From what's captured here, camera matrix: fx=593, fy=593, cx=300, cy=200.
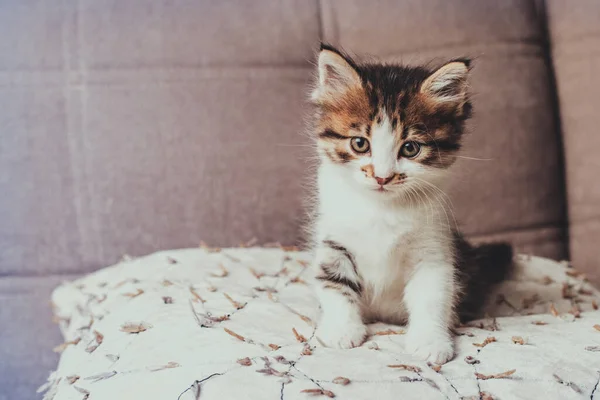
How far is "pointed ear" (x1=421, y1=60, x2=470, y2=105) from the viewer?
42.4 inches

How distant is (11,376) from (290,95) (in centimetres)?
109

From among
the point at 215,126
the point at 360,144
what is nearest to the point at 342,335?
the point at 360,144

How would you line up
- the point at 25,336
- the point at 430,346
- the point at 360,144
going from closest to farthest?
the point at 430,346 < the point at 360,144 < the point at 25,336

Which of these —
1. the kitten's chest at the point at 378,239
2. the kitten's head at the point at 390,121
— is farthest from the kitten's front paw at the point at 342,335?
the kitten's head at the point at 390,121

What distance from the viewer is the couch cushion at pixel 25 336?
1.60 meters

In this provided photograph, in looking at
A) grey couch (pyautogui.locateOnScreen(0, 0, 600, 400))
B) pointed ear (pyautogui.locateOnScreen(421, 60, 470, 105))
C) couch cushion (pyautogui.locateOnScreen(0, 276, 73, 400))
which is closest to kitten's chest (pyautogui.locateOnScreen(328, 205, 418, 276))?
pointed ear (pyautogui.locateOnScreen(421, 60, 470, 105))

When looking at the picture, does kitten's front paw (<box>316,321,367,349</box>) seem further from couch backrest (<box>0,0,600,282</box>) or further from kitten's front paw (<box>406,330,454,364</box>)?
couch backrest (<box>0,0,600,282</box>)

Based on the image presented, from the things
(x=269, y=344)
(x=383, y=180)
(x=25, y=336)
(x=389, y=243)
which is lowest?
(x=25, y=336)

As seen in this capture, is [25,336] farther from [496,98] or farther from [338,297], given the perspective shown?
[496,98]

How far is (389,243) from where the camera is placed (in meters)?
1.11

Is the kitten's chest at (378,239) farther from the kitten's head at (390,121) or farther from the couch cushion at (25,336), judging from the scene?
the couch cushion at (25,336)

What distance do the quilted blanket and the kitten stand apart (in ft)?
0.19

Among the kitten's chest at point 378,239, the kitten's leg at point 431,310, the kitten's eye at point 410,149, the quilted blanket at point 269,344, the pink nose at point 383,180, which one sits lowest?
the quilted blanket at point 269,344

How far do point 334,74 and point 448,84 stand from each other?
215 millimetres
